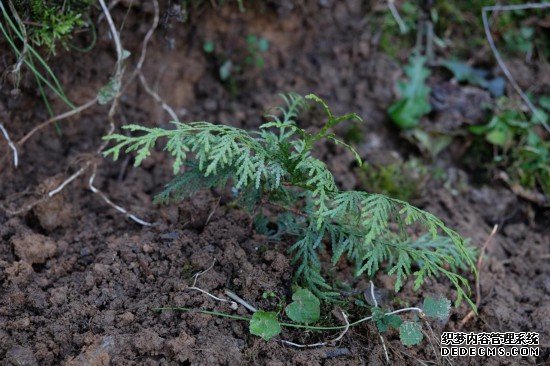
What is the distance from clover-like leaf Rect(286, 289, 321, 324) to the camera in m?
2.27

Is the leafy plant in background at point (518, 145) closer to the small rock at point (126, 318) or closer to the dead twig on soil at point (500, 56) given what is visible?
the dead twig on soil at point (500, 56)

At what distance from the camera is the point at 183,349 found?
210 centimetres

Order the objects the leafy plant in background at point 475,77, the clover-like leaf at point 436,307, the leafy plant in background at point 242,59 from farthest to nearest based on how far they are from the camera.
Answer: the leafy plant in background at point 475,77, the leafy plant in background at point 242,59, the clover-like leaf at point 436,307

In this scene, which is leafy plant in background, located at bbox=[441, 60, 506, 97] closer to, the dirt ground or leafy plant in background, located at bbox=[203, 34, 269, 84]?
the dirt ground

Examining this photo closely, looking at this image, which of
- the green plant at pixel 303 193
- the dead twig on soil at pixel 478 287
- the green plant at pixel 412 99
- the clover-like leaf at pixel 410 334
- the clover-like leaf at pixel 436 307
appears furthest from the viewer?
the green plant at pixel 412 99

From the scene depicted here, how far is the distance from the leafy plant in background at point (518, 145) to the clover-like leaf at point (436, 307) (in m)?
1.61

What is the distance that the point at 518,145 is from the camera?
371cm

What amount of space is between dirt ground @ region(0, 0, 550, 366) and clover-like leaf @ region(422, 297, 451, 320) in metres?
0.15

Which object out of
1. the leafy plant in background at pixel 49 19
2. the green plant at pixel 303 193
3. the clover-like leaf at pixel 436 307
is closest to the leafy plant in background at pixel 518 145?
the green plant at pixel 303 193

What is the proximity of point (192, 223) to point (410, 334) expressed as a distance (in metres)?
1.09

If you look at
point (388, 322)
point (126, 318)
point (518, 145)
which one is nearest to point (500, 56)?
point (518, 145)

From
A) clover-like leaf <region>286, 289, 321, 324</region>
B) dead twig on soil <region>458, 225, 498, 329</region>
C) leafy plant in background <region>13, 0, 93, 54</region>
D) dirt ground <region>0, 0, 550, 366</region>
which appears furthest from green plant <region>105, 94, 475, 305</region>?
leafy plant in background <region>13, 0, 93, 54</region>

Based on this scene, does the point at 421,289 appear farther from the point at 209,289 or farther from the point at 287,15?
the point at 287,15

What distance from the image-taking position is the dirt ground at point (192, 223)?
7.18 ft
